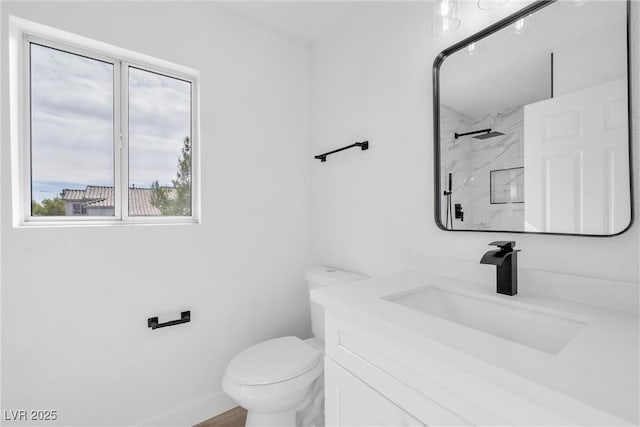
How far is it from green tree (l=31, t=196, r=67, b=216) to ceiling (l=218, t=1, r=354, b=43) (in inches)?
53.4

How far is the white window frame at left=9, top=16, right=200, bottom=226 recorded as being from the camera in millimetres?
1224

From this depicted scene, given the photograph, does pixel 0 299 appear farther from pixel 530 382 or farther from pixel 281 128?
pixel 530 382

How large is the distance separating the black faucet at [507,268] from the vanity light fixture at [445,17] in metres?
0.85

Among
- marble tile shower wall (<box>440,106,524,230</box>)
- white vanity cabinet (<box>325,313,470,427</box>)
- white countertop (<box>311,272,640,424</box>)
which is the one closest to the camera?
white countertop (<box>311,272,640,424</box>)

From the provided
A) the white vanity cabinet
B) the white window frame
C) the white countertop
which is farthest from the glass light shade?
the white window frame

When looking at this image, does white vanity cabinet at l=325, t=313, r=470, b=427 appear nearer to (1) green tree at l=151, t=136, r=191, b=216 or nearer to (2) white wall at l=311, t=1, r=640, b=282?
(2) white wall at l=311, t=1, r=640, b=282

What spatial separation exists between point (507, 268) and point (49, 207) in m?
1.91

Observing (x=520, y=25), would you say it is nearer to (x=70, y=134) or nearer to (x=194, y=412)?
(x=70, y=134)

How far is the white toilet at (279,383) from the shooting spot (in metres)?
1.20

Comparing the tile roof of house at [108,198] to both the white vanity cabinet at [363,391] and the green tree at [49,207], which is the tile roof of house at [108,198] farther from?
the white vanity cabinet at [363,391]

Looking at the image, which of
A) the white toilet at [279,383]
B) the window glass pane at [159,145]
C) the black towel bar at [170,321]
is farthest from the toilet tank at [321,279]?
the window glass pane at [159,145]

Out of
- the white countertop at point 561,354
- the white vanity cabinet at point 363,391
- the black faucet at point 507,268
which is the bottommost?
the white vanity cabinet at point 363,391

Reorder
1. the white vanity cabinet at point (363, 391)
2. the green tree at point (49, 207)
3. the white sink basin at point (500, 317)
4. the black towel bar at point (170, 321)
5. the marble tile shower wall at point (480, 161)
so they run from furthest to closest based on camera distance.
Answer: the black towel bar at point (170, 321) → the green tree at point (49, 207) → the marble tile shower wall at point (480, 161) → the white sink basin at point (500, 317) → the white vanity cabinet at point (363, 391)

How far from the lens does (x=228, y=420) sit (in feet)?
5.15
